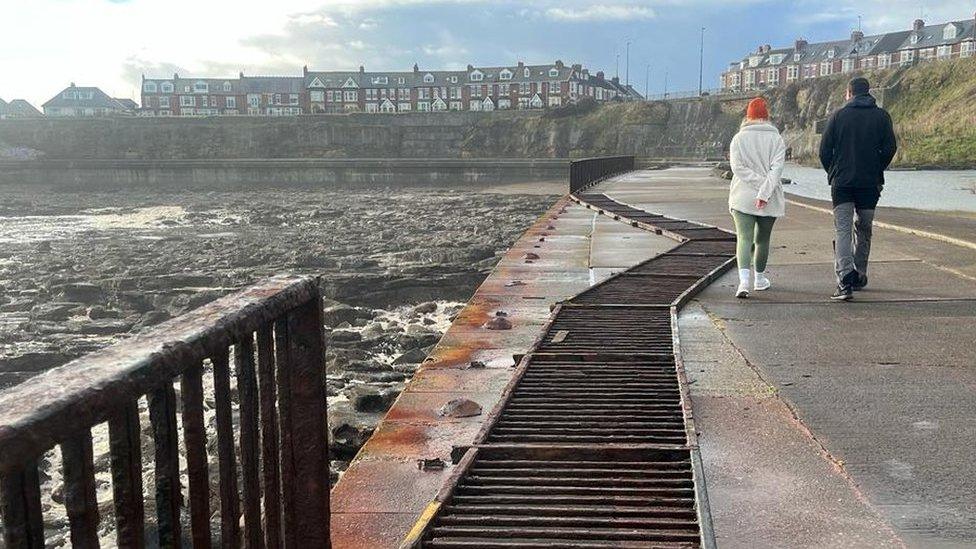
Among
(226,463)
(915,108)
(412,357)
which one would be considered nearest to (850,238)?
(412,357)

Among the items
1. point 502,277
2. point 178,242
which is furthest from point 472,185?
point 502,277

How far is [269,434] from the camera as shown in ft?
6.53

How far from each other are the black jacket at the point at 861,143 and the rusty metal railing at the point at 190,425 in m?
5.99

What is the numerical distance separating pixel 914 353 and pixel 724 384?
1523 millimetres

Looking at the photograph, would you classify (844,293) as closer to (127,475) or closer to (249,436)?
(249,436)

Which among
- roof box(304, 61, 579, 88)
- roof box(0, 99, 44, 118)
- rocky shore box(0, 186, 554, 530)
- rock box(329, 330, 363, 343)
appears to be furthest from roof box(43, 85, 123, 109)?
rock box(329, 330, 363, 343)

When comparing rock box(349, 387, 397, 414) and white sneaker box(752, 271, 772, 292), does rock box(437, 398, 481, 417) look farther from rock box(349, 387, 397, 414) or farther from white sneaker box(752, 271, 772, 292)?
white sneaker box(752, 271, 772, 292)

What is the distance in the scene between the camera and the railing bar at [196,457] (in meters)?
1.61

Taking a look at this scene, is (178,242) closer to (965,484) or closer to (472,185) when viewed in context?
(965,484)

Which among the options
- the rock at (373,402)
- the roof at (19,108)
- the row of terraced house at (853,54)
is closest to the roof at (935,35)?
the row of terraced house at (853,54)

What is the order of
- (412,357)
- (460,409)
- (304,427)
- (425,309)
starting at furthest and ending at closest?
(425,309)
(412,357)
(460,409)
(304,427)

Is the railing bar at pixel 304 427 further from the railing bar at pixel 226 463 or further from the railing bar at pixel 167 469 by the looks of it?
the railing bar at pixel 167 469

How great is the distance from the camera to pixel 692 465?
317 centimetres

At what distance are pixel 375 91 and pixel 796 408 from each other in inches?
4463
